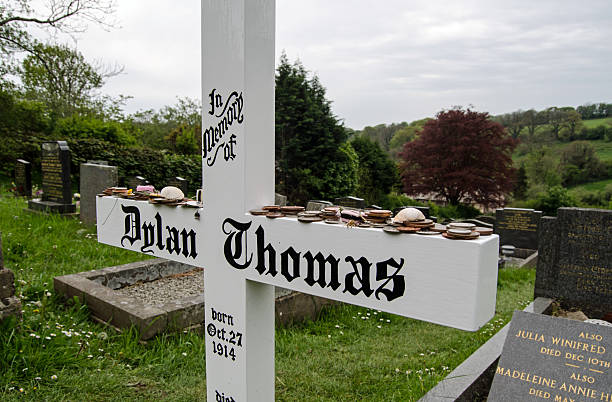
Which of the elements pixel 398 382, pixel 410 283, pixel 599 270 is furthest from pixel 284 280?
pixel 599 270

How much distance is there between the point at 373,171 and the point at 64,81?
17010 millimetres

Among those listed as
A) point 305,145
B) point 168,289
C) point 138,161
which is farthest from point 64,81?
point 168,289

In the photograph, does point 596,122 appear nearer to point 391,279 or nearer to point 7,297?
point 391,279

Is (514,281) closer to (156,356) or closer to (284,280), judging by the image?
(156,356)

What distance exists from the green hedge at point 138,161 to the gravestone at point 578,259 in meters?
13.0

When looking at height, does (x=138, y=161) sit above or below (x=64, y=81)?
below

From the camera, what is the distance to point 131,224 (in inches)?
71.0

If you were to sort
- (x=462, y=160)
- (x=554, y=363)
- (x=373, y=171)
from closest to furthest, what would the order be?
(x=554, y=363), (x=373, y=171), (x=462, y=160)

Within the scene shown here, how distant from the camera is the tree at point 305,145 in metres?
17.9

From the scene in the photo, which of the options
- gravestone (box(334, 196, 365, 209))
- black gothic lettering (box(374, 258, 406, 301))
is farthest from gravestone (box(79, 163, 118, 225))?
black gothic lettering (box(374, 258, 406, 301))

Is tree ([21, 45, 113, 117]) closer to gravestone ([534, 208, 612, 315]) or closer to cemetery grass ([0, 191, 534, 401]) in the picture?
cemetery grass ([0, 191, 534, 401])

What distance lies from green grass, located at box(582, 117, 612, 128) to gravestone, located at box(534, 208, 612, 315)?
38.2 metres

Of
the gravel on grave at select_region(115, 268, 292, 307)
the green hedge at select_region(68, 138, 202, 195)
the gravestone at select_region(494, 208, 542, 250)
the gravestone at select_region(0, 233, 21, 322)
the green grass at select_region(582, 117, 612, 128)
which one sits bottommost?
the gravestone at select_region(494, 208, 542, 250)

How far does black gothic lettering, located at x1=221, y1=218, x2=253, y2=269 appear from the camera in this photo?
1.39 m
